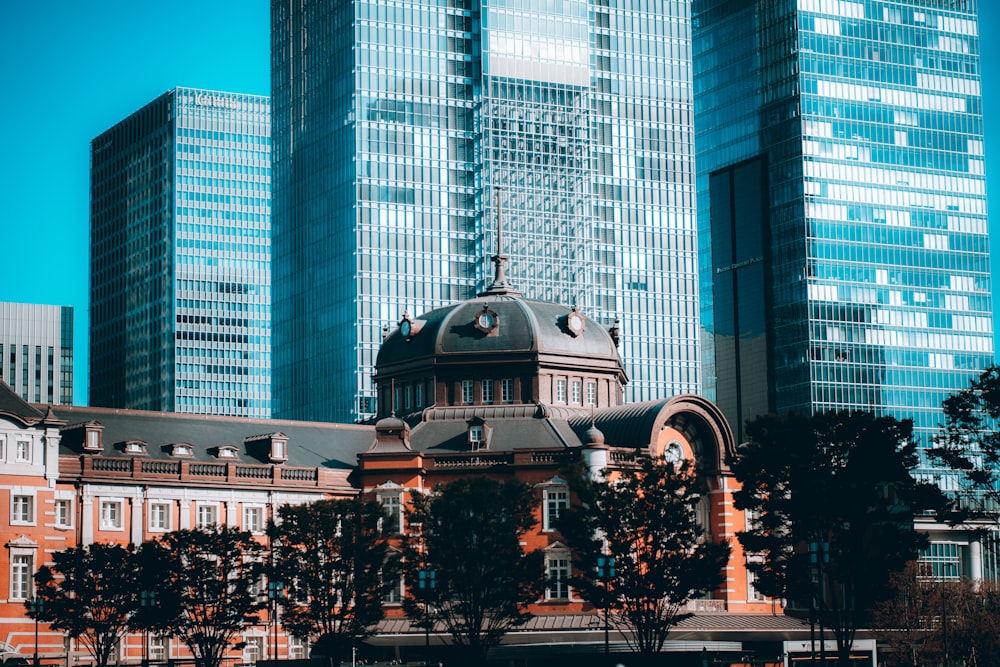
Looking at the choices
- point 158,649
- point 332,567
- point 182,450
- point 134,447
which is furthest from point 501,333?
point 158,649

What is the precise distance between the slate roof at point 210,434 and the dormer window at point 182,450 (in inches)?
14.1

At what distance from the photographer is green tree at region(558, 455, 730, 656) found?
115 meters

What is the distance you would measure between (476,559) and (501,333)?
1329 inches

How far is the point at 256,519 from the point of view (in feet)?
442

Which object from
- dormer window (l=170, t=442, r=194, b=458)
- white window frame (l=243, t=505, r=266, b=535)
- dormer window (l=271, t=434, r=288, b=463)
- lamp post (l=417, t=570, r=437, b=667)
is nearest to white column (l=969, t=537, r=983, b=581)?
dormer window (l=271, t=434, r=288, b=463)

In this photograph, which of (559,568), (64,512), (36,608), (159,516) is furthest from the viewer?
(559,568)

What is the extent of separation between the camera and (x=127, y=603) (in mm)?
115625

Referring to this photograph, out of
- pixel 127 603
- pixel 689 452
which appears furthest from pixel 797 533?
pixel 127 603

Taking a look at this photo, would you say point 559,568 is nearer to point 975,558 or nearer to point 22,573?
point 22,573

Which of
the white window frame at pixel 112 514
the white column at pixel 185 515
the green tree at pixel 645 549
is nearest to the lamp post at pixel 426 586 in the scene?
the green tree at pixel 645 549

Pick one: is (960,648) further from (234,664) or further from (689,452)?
(234,664)

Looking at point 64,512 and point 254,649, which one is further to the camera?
point 254,649

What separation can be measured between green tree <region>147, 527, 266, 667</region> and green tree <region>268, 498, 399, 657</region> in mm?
2289

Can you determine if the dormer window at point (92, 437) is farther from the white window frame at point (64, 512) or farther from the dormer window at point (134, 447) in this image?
the white window frame at point (64, 512)
